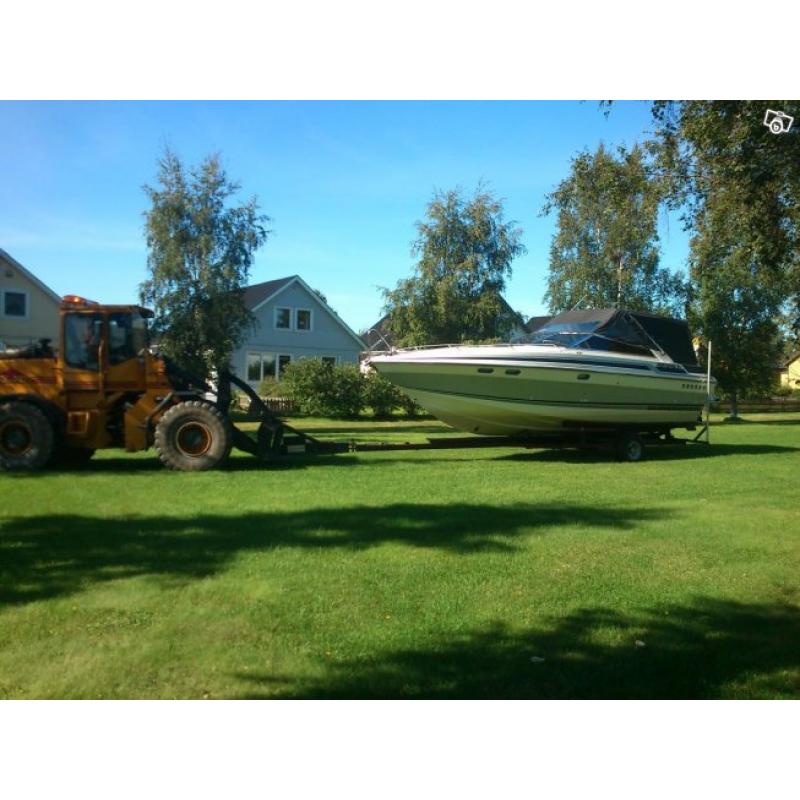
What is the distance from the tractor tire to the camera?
1030 centimetres

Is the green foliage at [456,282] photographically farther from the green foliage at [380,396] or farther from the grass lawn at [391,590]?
the grass lawn at [391,590]

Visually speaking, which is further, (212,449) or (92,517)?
(212,449)

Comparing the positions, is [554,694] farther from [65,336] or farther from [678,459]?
[678,459]

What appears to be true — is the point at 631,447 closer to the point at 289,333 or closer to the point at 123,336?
the point at 123,336

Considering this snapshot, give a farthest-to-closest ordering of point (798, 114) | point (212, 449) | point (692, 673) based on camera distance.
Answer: point (212, 449) < point (798, 114) < point (692, 673)

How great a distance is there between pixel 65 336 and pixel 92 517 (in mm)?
4544

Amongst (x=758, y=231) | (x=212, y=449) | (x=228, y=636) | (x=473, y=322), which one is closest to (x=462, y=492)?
(x=212, y=449)

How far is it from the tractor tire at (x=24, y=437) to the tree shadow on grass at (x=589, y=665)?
26.2 feet

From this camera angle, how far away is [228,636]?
4.19 m

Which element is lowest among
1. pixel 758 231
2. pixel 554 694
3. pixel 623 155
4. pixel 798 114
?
pixel 554 694

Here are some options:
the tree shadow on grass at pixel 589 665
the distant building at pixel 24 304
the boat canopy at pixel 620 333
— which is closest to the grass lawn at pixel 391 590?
the tree shadow on grass at pixel 589 665

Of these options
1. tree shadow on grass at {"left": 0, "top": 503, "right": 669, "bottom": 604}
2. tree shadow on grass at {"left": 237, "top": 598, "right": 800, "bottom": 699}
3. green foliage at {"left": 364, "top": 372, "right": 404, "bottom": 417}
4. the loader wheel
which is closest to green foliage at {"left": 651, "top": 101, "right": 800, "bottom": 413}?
tree shadow on grass at {"left": 0, "top": 503, "right": 669, "bottom": 604}

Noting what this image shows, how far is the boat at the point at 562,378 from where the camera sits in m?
12.4

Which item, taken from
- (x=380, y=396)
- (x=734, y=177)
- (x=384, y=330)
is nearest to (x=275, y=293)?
(x=384, y=330)
